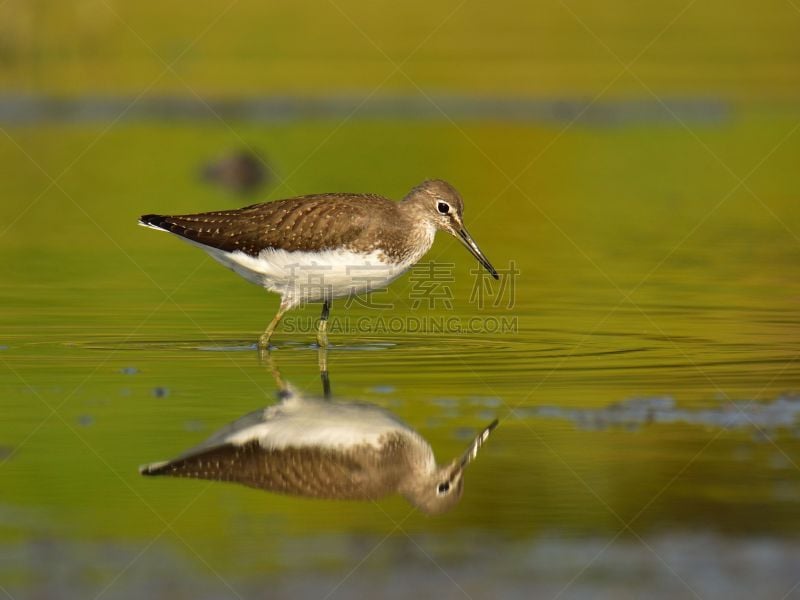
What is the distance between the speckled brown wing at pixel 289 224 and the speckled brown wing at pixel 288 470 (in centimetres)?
415

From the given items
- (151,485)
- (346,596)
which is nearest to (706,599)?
(346,596)

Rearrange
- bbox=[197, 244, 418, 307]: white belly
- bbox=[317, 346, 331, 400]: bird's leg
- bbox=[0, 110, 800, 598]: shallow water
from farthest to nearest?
bbox=[197, 244, 418, 307]: white belly < bbox=[317, 346, 331, 400]: bird's leg < bbox=[0, 110, 800, 598]: shallow water

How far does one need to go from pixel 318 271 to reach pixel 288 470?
449 centimetres

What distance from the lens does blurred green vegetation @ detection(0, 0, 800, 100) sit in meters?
33.2

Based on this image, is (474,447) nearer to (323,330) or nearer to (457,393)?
(457,393)

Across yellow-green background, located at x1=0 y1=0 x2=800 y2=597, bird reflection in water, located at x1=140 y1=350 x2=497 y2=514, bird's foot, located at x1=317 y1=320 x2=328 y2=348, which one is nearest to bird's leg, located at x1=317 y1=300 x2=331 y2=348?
bird's foot, located at x1=317 y1=320 x2=328 y2=348

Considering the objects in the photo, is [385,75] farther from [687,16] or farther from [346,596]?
[346,596]

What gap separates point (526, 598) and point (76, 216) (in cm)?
1563

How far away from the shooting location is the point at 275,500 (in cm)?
809

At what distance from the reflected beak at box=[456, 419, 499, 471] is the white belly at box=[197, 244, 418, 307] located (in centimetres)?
325

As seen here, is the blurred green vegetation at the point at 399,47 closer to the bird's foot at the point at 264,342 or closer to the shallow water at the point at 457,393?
the shallow water at the point at 457,393

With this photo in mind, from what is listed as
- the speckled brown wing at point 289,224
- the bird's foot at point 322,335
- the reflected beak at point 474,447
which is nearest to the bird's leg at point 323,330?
the bird's foot at point 322,335

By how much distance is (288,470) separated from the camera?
8570 mm

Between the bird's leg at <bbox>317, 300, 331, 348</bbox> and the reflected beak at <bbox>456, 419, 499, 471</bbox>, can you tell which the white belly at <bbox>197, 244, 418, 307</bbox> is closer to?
the bird's leg at <bbox>317, 300, 331, 348</bbox>
